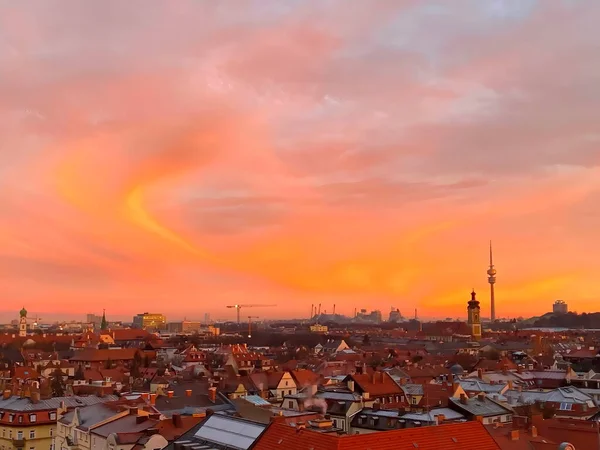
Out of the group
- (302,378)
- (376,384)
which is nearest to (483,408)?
(376,384)

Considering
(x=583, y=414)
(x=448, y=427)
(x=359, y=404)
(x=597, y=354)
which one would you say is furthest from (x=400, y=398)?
(x=597, y=354)

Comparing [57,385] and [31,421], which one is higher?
[31,421]

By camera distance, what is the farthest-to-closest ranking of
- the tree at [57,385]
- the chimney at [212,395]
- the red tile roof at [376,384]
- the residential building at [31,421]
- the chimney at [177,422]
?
the tree at [57,385], the red tile roof at [376,384], the chimney at [212,395], the residential building at [31,421], the chimney at [177,422]

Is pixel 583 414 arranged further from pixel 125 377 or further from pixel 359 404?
pixel 125 377

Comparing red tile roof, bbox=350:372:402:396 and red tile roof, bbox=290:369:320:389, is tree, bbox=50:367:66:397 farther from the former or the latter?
red tile roof, bbox=350:372:402:396

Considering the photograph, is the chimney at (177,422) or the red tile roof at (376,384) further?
the red tile roof at (376,384)

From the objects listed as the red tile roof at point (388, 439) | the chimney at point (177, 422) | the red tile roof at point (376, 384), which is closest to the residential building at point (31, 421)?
the chimney at point (177, 422)

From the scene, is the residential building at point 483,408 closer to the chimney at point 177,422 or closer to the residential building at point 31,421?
the chimney at point 177,422

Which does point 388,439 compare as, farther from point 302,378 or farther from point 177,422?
point 302,378

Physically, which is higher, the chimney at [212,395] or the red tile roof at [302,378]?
the chimney at [212,395]
